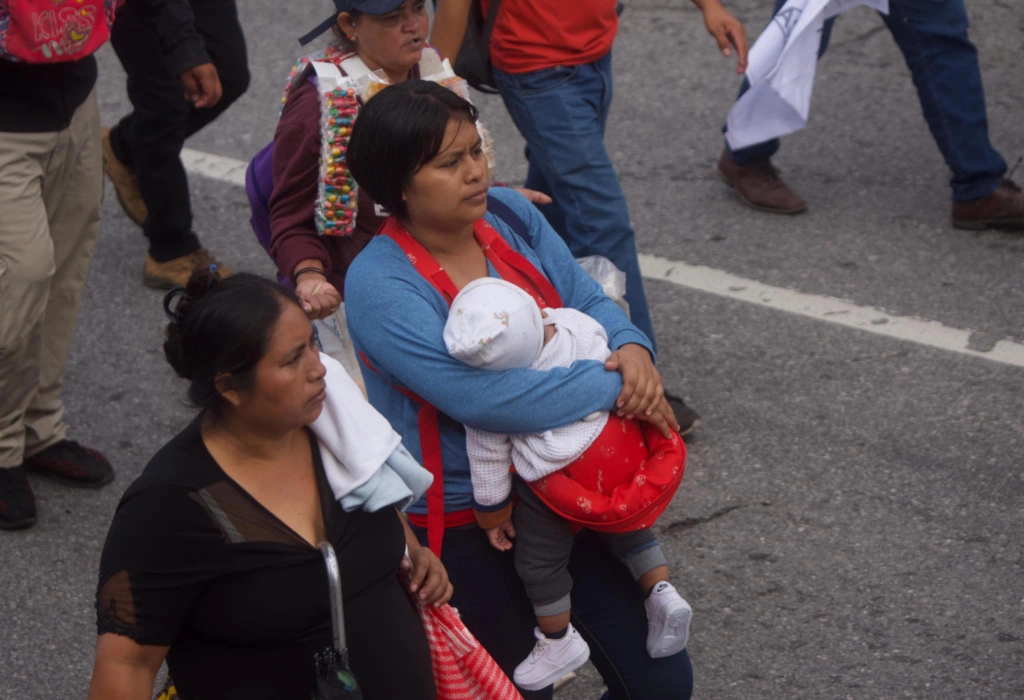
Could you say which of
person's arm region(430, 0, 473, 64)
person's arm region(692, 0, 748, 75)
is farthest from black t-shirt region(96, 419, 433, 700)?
person's arm region(692, 0, 748, 75)

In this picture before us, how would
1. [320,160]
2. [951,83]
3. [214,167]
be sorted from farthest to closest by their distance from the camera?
[214,167] < [951,83] < [320,160]

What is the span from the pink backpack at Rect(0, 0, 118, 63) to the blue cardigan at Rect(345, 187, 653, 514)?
1421 millimetres

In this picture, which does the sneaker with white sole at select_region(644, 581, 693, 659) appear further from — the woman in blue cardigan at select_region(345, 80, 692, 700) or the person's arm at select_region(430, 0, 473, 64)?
the person's arm at select_region(430, 0, 473, 64)

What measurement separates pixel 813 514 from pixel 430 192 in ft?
6.46

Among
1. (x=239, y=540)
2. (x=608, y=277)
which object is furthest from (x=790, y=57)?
(x=239, y=540)

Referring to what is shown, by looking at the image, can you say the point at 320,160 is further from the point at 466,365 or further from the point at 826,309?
the point at 826,309

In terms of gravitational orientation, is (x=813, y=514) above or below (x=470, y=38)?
below

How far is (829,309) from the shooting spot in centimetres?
500

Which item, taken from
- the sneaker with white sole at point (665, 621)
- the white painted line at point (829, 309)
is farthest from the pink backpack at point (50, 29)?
the white painted line at point (829, 309)

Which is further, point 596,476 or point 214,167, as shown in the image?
point 214,167

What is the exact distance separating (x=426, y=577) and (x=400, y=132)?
0.91 metres

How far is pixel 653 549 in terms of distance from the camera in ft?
8.86

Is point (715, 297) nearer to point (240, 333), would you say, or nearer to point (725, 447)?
point (725, 447)

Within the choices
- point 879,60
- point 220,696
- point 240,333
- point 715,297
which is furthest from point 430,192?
point 879,60
